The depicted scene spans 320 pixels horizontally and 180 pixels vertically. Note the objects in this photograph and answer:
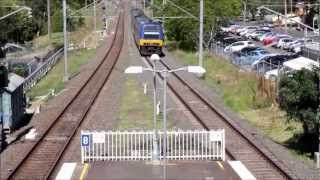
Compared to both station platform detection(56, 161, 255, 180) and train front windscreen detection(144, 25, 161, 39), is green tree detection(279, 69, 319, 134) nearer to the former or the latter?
station platform detection(56, 161, 255, 180)

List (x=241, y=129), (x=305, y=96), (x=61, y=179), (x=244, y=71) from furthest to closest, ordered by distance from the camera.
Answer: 1. (x=244, y=71)
2. (x=241, y=129)
3. (x=305, y=96)
4. (x=61, y=179)

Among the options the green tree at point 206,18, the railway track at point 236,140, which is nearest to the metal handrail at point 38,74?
the railway track at point 236,140

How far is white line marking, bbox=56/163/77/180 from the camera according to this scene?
2040 centimetres

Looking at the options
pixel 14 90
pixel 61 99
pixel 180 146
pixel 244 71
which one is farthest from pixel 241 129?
pixel 244 71

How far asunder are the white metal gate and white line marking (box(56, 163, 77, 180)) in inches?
20.3

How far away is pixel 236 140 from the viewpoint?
26281 millimetres

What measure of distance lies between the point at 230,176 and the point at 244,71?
27.5m

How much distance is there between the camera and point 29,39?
4628 inches

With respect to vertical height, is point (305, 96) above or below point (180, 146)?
above

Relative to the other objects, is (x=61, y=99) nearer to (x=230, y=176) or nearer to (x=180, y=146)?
(x=180, y=146)

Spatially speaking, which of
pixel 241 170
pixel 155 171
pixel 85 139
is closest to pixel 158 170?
pixel 155 171

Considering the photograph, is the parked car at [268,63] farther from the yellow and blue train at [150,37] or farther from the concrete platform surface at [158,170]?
the concrete platform surface at [158,170]

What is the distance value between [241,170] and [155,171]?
2.61 metres

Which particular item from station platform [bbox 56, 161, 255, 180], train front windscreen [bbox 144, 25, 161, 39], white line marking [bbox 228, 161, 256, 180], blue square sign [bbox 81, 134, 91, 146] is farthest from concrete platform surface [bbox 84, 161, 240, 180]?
train front windscreen [bbox 144, 25, 161, 39]
